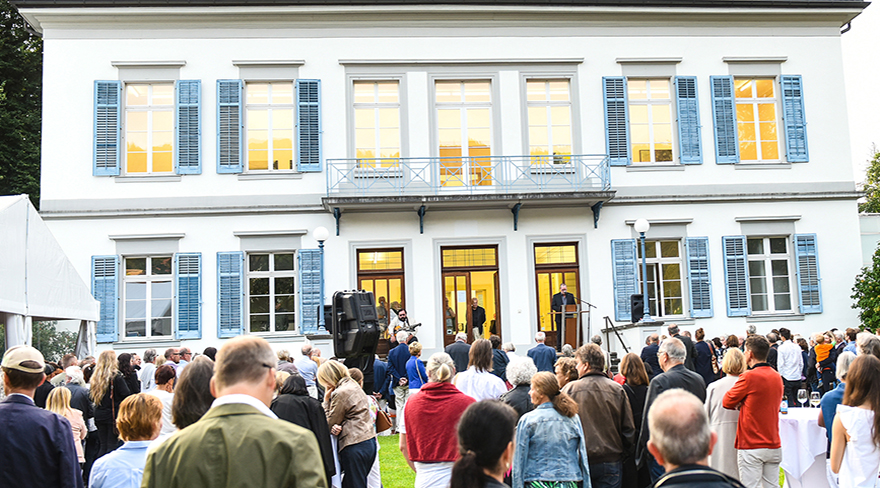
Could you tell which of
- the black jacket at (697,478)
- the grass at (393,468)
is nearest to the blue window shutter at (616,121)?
the grass at (393,468)

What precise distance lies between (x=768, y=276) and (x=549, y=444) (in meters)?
15.0

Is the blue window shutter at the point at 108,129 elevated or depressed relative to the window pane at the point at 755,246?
elevated

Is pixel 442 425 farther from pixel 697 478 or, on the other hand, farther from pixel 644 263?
pixel 644 263

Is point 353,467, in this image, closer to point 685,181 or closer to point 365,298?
point 365,298

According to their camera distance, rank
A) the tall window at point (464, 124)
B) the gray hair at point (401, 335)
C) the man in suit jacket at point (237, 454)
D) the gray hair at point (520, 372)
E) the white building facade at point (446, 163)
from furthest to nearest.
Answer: the tall window at point (464, 124)
the white building facade at point (446, 163)
the gray hair at point (401, 335)
the gray hair at point (520, 372)
the man in suit jacket at point (237, 454)

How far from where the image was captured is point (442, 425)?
5324 millimetres

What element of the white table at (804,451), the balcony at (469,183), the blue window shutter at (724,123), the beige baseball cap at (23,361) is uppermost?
the blue window shutter at (724,123)

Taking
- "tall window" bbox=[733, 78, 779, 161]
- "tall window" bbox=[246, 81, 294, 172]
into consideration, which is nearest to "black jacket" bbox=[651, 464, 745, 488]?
"tall window" bbox=[246, 81, 294, 172]

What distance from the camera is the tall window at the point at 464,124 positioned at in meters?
A: 17.5

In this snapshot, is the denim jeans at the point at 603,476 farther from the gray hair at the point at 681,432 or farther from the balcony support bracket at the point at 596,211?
the balcony support bracket at the point at 596,211

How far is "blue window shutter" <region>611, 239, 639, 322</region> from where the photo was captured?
17.2 metres

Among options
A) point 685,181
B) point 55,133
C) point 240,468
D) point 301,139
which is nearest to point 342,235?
point 301,139


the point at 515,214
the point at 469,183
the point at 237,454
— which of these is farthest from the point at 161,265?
the point at 237,454

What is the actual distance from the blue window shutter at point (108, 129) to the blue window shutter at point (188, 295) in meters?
2.51
